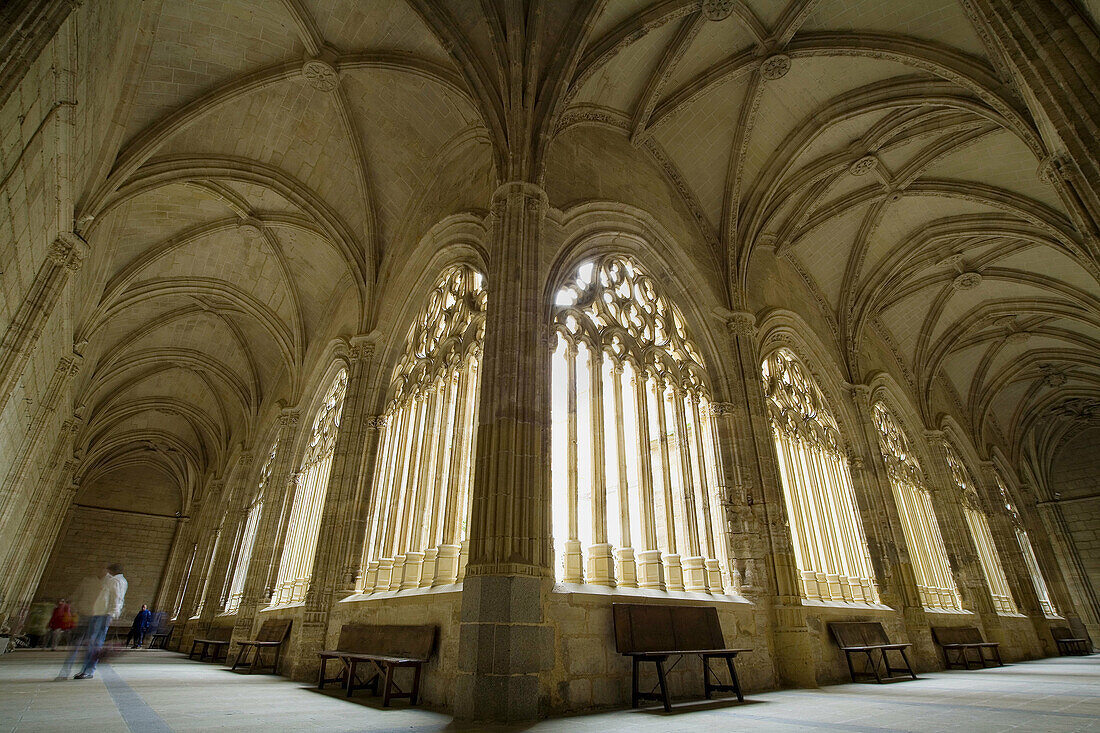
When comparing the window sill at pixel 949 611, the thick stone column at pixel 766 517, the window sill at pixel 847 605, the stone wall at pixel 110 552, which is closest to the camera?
the thick stone column at pixel 766 517

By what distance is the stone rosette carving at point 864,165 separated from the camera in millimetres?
12262

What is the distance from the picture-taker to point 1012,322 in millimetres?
17969

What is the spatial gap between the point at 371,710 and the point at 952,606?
1398 centimetres

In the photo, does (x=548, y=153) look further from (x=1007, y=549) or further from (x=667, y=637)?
(x=1007, y=549)

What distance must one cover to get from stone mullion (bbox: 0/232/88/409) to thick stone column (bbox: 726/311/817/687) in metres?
10.6

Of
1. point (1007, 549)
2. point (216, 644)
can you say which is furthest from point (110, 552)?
point (1007, 549)

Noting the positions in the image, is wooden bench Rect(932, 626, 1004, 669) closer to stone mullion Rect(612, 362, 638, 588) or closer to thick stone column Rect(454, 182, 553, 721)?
stone mullion Rect(612, 362, 638, 588)

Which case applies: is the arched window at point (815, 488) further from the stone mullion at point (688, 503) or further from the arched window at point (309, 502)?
the arched window at point (309, 502)

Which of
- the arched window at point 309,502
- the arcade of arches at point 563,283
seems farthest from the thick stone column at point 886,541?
the arched window at point 309,502

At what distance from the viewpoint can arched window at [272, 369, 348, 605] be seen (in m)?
11.6

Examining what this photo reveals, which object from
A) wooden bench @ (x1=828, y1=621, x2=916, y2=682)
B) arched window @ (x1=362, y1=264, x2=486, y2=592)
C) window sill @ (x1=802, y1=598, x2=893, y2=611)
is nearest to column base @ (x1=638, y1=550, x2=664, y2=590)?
arched window @ (x1=362, y1=264, x2=486, y2=592)

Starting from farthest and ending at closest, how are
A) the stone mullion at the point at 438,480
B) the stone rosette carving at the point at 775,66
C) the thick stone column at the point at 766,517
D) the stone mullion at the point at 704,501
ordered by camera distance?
the stone rosette carving at the point at 775,66
the stone mullion at the point at 704,501
the thick stone column at the point at 766,517
the stone mullion at the point at 438,480

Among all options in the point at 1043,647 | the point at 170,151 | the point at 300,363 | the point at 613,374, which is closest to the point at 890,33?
the point at 613,374

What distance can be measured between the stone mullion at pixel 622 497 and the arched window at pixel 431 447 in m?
2.10
